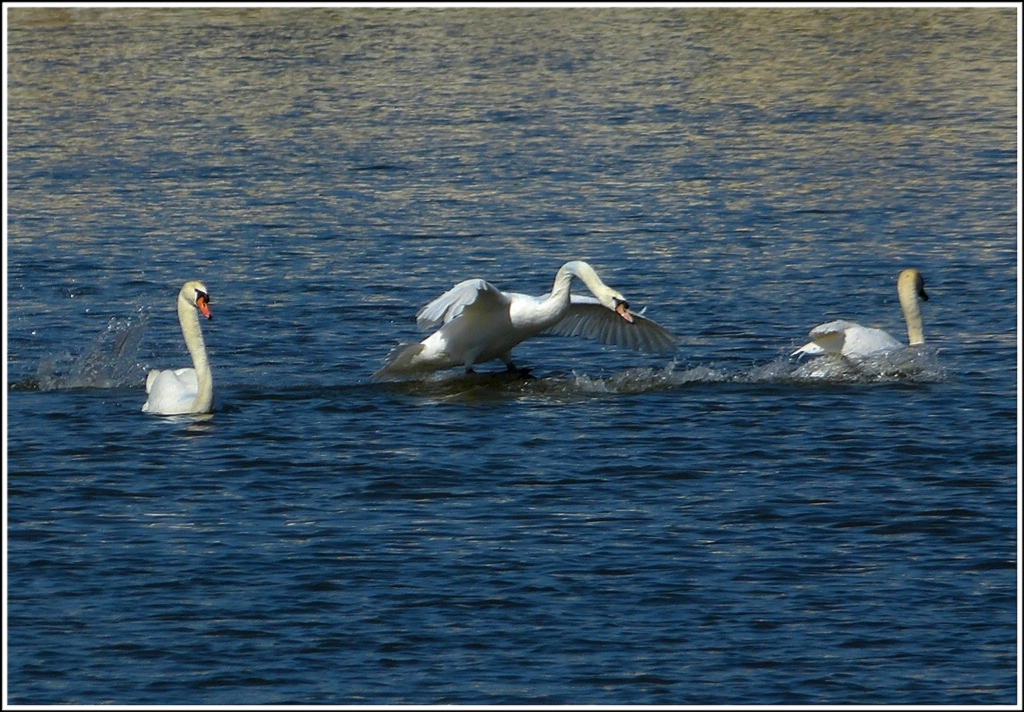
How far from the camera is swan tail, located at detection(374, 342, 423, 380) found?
14094 mm

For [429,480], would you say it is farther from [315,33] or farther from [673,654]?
[315,33]

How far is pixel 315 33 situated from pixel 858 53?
10516 mm

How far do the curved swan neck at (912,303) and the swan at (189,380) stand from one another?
4.99 metres

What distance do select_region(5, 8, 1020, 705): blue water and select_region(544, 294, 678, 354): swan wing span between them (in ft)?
0.60

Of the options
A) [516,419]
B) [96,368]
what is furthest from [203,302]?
[516,419]

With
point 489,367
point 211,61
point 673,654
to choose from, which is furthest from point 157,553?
point 211,61

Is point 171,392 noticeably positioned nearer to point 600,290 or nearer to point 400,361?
point 400,361

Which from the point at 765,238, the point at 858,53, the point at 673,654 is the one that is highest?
the point at 858,53

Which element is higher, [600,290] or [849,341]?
[600,290]

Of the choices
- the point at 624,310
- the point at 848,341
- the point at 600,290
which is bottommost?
the point at 848,341

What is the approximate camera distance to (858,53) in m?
34.8

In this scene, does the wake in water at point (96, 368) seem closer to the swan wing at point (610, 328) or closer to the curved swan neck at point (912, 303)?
the swan wing at point (610, 328)

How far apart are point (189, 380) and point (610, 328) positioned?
3.31 m

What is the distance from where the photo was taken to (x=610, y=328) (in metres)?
15.2
